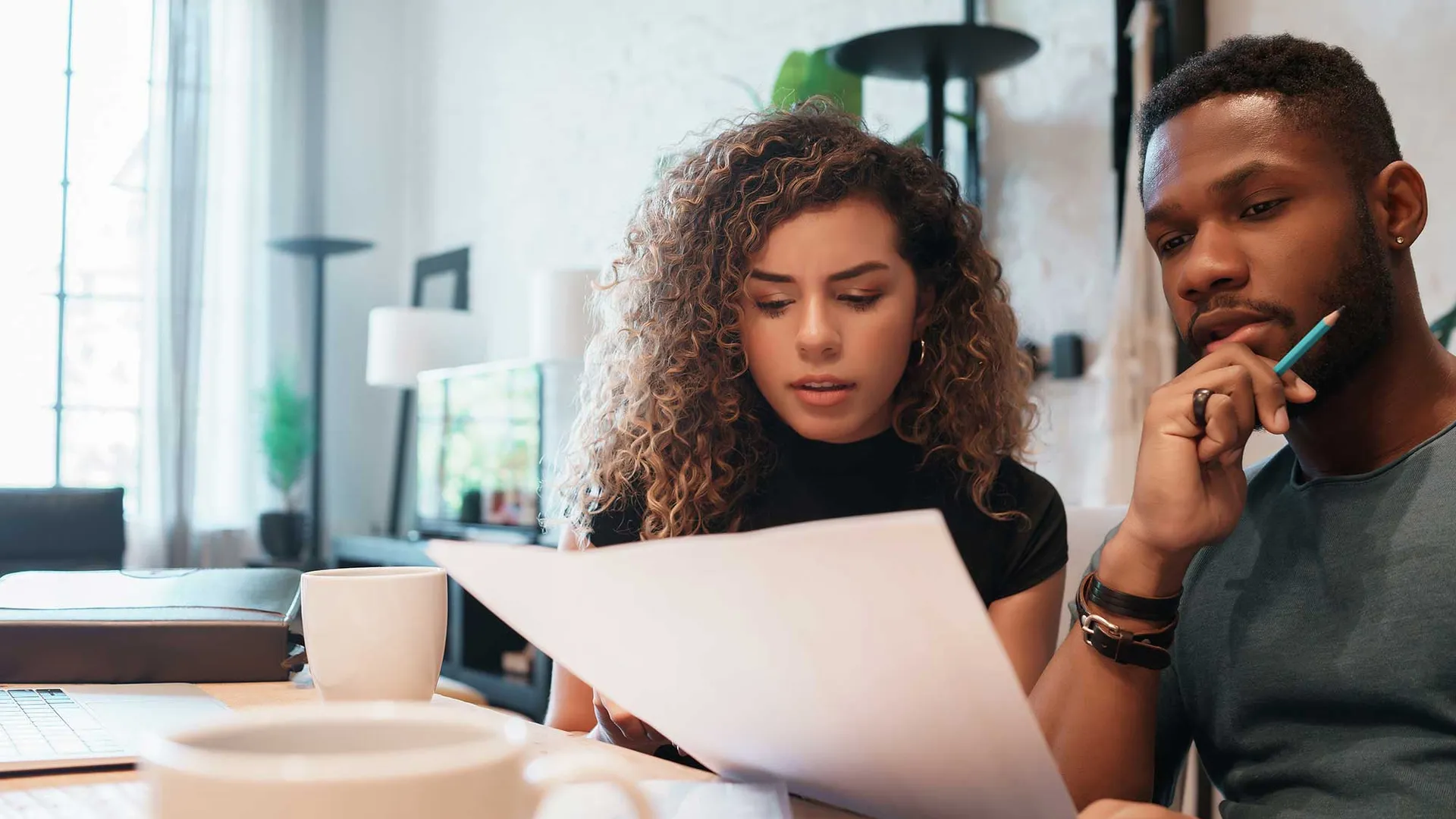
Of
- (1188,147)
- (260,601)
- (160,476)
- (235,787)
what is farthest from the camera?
(160,476)

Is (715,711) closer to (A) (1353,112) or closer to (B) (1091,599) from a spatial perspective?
(B) (1091,599)

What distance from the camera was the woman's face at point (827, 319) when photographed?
1123 millimetres

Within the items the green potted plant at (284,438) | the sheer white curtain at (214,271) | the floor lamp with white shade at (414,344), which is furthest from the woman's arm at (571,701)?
the sheer white curtain at (214,271)

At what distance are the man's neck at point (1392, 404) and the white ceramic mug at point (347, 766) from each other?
678mm

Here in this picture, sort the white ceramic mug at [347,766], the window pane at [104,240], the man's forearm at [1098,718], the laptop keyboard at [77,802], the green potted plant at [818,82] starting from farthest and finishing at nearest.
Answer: the window pane at [104,240] < the green potted plant at [818,82] < the man's forearm at [1098,718] < the laptop keyboard at [77,802] < the white ceramic mug at [347,766]

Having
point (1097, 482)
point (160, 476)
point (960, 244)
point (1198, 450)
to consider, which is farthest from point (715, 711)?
point (160, 476)

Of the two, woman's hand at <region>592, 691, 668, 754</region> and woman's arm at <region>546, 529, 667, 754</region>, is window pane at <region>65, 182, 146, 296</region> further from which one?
woman's hand at <region>592, 691, 668, 754</region>

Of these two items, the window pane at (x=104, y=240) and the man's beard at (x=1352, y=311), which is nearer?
the man's beard at (x=1352, y=311)

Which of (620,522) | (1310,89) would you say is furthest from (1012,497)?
(1310,89)

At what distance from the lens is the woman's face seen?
112cm

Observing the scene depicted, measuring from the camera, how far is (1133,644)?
2.64 ft

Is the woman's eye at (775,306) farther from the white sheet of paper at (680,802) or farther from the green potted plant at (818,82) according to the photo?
the green potted plant at (818,82)

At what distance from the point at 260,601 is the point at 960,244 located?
80 centimetres

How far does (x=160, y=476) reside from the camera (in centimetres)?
436
